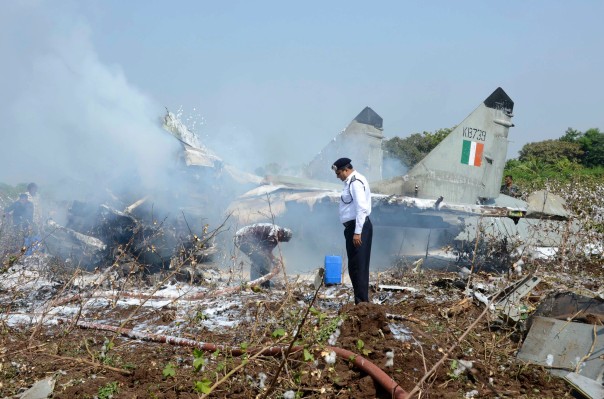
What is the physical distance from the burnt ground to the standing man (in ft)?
1.41

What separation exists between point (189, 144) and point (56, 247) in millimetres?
3198

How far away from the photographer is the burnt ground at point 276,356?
335cm

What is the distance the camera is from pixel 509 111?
12883 millimetres

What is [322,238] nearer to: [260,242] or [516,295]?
[260,242]

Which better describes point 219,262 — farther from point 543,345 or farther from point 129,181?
point 543,345

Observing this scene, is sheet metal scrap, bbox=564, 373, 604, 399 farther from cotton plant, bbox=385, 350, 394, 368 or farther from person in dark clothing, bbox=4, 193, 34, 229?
person in dark clothing, bbox=4, 193, 34, 229

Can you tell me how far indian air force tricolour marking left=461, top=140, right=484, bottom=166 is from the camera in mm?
12438

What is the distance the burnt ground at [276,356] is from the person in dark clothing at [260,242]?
2255 mm

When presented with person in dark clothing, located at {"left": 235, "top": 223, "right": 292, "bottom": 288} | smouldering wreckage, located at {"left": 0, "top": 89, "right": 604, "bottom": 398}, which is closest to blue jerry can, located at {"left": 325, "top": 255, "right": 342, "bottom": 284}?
smouldering wreckage, located at {"left": 0, "top": 89, "right": 604, "bottom": 398}

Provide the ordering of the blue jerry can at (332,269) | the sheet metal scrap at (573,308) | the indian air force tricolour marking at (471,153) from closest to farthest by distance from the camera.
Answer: the sheet metal scrap at (573,308)
the blue jerry can at (332,269)
the indian air force tricolour marking at (471,153)

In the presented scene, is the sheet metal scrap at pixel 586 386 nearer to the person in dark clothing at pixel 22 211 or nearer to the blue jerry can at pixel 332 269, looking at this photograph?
the blue jerry can at pixel 332 269

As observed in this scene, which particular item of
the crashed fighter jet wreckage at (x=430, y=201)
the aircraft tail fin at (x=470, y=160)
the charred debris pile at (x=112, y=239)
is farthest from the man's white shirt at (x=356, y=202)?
the aircraft tail fin at (x=470, y=160)

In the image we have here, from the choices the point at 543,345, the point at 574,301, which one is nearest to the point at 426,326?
the point at 543,345

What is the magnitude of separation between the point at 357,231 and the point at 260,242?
2.91m
